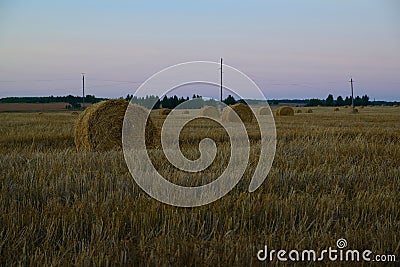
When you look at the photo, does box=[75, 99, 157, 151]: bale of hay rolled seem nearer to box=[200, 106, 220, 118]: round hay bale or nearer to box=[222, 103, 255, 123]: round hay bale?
box=[222, 103, 255, 123]: round hay bale

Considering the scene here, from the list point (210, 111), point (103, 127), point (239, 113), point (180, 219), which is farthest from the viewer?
point (210, 111)

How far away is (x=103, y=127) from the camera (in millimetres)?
10656

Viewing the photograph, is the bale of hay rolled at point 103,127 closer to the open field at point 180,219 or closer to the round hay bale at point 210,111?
the open field at point 180,219

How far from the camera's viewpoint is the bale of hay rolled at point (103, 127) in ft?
34.6

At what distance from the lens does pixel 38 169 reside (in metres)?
5.77

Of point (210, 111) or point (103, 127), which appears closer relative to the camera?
point (103, 127)

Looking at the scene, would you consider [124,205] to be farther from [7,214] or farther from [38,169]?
[38,169]

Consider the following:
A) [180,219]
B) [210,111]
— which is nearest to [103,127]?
[180,219]

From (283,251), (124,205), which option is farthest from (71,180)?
(283,251)

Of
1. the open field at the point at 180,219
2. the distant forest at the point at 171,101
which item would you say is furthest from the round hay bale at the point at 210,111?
the open field at the point at 180,219

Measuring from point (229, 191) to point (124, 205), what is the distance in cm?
133

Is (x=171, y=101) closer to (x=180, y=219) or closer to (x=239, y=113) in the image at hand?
(x=239, y=113)

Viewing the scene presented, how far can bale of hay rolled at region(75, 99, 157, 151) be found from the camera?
10.5m

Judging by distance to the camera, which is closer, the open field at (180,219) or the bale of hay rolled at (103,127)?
the open field at (180,219)
